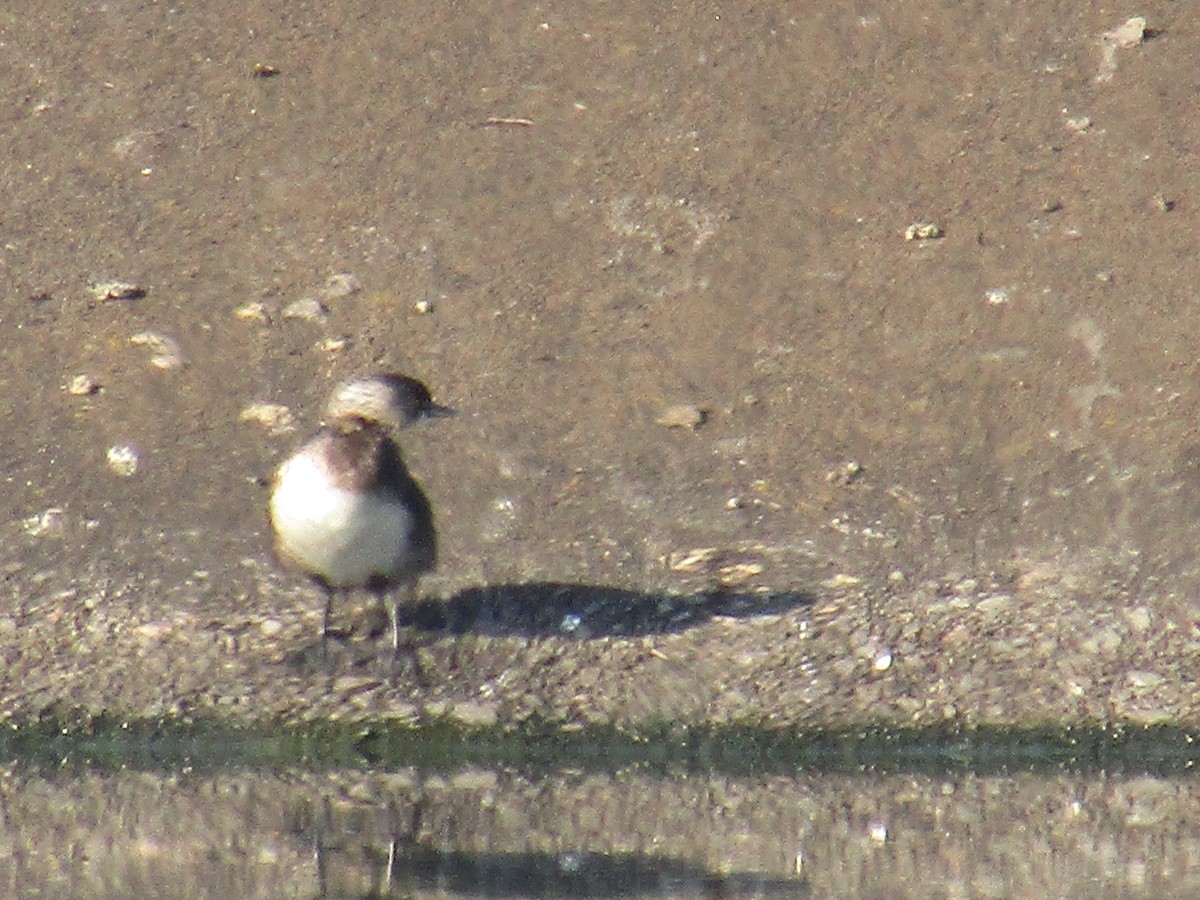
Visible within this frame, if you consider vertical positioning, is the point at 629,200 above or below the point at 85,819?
above

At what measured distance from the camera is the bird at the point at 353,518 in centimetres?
746

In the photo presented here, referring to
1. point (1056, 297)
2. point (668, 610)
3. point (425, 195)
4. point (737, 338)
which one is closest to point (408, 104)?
point (425, 195)

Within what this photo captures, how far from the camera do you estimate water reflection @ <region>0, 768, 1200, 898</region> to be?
235 inches

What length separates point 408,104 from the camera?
10977mm

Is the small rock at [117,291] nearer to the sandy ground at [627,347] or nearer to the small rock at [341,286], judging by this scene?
the sandy ground at [627,347]

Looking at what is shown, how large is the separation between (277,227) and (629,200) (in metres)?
1.58

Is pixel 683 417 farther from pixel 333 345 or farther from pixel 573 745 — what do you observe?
pixel 573 745

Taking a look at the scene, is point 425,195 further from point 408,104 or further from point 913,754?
point 913,754

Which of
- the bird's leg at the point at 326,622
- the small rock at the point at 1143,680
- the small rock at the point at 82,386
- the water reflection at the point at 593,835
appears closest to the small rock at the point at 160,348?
the small rock at the point at 82,386

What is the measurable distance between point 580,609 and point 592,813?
1.30m

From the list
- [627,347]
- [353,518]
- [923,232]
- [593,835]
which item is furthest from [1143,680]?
[923,232]

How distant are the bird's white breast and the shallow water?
0.56 meters

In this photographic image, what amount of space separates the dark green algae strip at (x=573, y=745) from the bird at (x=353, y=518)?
0.43m

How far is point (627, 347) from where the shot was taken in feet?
30.6
